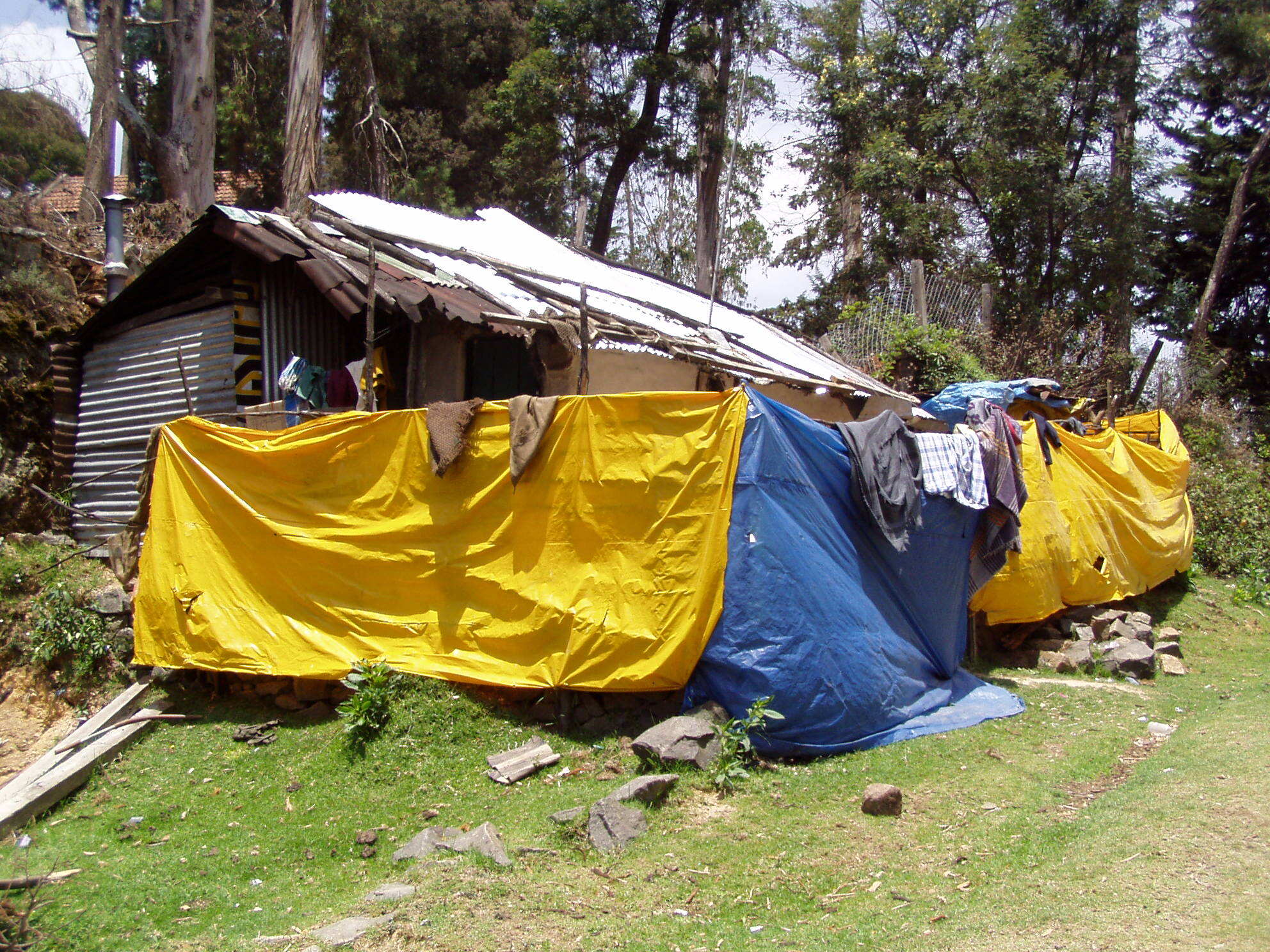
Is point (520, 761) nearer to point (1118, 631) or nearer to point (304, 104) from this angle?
point (1118, 631)

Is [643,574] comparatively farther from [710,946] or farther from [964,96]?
[964,96]

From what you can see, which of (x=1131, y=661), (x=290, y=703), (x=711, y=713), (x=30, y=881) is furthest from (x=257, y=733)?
(x=1131, y=661)

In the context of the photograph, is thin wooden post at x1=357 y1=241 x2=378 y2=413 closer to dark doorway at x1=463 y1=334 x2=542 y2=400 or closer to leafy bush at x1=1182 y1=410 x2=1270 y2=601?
dark doorway at x1=463 y1=334 x2=542 y2=400

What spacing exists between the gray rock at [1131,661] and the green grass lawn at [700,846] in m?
1.18

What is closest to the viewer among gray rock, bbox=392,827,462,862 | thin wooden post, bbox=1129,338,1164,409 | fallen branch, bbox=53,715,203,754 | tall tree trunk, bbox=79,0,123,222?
gray rock, bbox=392,827,462,862

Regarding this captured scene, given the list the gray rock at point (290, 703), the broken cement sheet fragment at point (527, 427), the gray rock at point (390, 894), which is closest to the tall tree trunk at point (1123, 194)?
the broken cement sheet fragment at point (527, 427)

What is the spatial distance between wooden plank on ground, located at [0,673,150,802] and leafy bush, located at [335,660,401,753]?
1910 mm

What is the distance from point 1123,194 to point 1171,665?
1083 centimetres

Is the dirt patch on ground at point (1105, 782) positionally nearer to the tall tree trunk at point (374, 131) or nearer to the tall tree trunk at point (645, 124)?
the tall tree trunk at point (645, 124)

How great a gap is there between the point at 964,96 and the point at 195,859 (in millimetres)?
18165

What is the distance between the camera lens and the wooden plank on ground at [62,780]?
5211 millimetres

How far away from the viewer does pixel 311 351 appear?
28.7 feet

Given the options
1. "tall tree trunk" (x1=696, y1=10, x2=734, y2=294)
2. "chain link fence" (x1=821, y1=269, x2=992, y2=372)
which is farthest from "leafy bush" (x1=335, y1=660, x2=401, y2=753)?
"tall tree trunk" (x1=696, y1=10, x2=734, y2=294)

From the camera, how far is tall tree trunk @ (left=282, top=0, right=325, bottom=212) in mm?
13227
